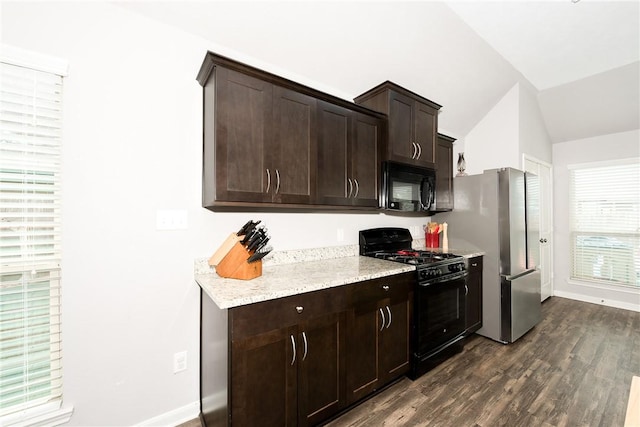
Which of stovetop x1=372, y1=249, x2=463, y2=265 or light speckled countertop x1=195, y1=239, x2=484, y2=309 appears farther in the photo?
stovetop x1=372, y1=249, x2=463, y2=265

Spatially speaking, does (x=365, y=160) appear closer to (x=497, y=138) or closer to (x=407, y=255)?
(x=407, y=255)

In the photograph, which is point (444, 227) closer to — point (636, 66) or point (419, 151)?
point (419, 151)

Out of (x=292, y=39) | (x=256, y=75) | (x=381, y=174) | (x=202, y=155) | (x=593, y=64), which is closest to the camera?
(x=256, y=75)

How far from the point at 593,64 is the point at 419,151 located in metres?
2.57

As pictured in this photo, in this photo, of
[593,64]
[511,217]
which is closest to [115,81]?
[511,217]

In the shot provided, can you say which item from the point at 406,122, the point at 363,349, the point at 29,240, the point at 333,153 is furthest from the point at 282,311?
the point at 406,122

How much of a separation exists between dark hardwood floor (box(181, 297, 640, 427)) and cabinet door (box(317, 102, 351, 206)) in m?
1.55

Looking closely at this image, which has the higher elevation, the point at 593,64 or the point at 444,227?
the point at 593,64

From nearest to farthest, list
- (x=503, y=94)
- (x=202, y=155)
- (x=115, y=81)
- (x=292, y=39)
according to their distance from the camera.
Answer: (x=115, y=81), (x=202, y=155), (x=292, y=39), (x=503, y=94)

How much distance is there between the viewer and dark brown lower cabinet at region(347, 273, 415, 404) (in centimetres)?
179

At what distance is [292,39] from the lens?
2.07 m

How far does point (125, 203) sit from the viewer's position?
162 centimetres

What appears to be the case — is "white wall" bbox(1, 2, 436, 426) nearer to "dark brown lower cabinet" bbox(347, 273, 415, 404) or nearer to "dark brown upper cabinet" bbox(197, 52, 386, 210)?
"dark brown upper cabinet" bbox(197, 52, 386, 210)

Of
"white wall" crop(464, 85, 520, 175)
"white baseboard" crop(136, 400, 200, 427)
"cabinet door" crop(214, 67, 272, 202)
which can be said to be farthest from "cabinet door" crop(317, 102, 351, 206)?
"white wall" crop(464, 85, 520, 175)
